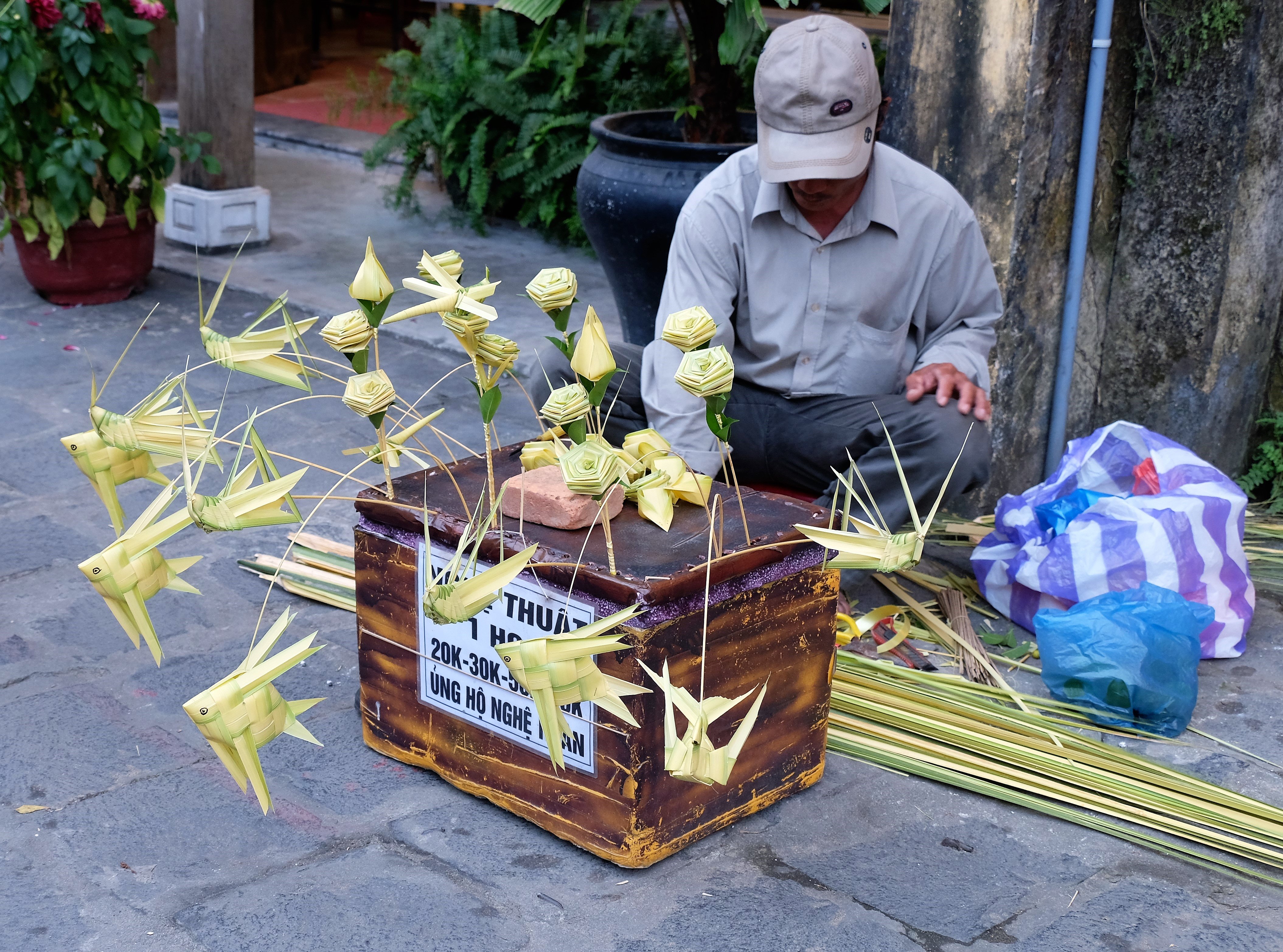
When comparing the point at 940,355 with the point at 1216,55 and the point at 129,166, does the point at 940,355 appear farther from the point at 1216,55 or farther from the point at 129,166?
the point at 129,166

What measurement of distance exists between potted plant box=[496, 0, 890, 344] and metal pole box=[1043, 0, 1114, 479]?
654mm

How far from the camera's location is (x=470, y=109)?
6117 millimetres

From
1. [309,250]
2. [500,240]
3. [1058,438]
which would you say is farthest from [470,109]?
[1058,438]

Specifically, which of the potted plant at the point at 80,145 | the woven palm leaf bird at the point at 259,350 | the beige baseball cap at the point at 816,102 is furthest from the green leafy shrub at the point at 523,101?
the woven palm leaf bird at the point at 259,350

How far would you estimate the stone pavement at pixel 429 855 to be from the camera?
1.87 meters

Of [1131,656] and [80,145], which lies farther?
[80,145]

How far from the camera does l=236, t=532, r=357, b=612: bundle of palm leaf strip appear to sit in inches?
113

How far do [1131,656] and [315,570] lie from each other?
170 centimetres

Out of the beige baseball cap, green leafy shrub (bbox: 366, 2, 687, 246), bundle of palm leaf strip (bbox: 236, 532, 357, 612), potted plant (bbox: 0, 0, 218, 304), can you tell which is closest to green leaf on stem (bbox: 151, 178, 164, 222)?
potted plant (bbox: 0, 0, 218, 304)

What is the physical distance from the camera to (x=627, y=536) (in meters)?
2.05

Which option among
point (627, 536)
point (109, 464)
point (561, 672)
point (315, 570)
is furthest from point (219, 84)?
point (561, 672)

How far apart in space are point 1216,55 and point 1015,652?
5.18ft

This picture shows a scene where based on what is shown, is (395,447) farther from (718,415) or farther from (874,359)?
(874,359)

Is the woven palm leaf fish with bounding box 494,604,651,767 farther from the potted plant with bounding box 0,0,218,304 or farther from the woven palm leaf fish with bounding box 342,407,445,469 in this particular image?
the potted plant with bounding box 0,0,218,304
